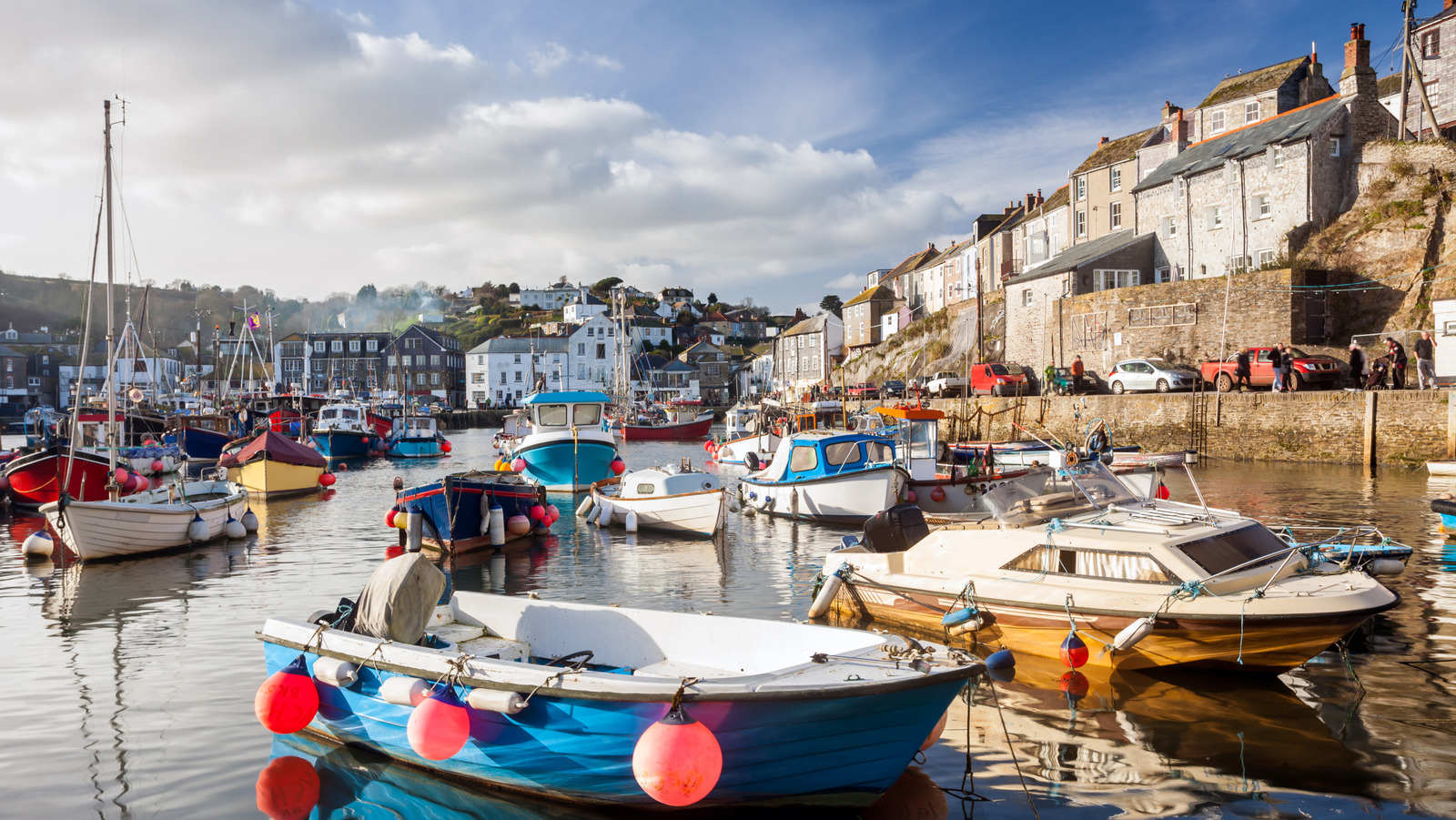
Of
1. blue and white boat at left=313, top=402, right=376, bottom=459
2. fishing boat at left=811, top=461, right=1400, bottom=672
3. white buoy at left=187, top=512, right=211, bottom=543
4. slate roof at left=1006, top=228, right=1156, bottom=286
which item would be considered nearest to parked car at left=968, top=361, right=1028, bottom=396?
slate roof at left=1006, top=228, right=1156, bottom=286

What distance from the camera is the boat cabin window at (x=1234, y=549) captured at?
9.12 meters

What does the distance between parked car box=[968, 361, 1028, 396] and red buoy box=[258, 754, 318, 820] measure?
122 feet

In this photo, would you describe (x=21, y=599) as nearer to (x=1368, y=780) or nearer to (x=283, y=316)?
(x=1368, y=780)

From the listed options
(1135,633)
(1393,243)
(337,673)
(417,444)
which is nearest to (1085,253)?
(1393,243)

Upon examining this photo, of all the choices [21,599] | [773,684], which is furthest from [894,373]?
[773,684]

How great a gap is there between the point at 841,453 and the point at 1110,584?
1203 cm

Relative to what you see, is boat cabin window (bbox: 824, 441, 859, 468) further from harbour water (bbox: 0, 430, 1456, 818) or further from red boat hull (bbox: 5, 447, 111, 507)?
red boat hull (bbox: 5, 447, 111, 507)

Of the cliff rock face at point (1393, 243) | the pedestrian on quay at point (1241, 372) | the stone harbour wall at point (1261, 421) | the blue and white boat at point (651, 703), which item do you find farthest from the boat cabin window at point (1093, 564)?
the cliff rock face at point (1393, 243)

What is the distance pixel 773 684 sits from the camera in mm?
5777

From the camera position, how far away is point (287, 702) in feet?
23.8

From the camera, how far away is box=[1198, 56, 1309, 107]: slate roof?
45.1 m

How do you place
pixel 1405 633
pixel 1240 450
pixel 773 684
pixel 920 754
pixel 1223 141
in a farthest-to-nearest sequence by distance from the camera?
pixel 1223 141 → pixel 1240 450 → pixel 1405 633 → pixel 920 754 → pixel 773 684

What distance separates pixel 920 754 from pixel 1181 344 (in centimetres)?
3739

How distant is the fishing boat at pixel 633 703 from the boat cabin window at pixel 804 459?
45.6 ft
